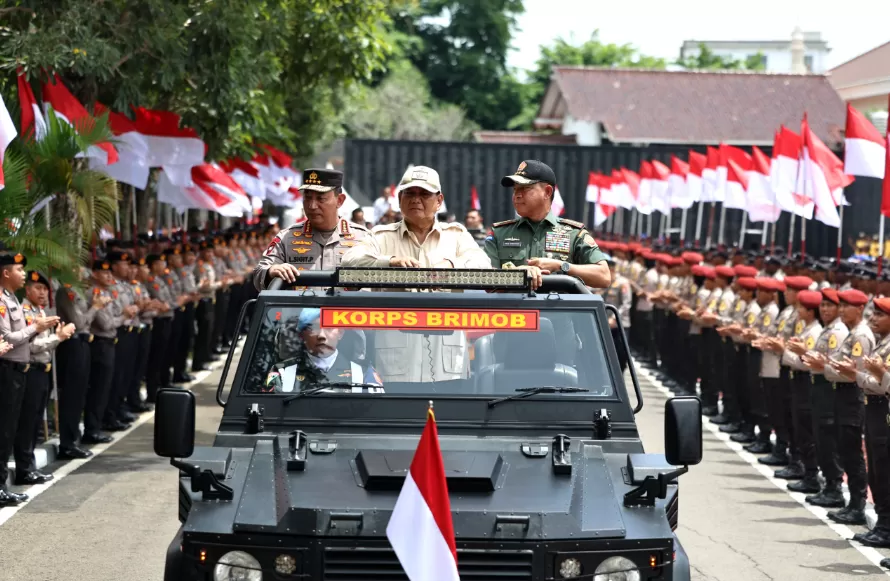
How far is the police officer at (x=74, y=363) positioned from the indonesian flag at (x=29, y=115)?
150 cm

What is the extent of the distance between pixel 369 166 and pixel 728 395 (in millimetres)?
25231

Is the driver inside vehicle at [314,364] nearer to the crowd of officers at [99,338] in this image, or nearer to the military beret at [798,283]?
the crowd of officers at [99,338]

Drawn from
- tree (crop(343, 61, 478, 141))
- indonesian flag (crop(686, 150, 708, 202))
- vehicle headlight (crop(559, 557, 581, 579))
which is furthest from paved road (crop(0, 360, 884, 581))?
tree (crop(343, 61, 478, 141))

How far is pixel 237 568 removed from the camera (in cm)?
553

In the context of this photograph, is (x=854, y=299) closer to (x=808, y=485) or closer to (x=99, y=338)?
(x=808, y=485)

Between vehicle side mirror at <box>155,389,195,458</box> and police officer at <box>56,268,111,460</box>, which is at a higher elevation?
vehicle side mirror at <box>155,389,195,458</box>

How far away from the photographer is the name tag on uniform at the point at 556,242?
8914mm

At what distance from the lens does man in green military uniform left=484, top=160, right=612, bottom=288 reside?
28.9 feet

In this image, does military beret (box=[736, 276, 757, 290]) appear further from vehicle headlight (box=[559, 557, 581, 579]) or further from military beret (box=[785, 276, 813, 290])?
vehicle headlight (box=[559, 557, 581, 579])

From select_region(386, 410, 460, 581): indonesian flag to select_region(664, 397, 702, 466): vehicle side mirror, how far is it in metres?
1.15

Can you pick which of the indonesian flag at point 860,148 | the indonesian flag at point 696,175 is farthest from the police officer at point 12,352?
the indonesian flag at point 696,175

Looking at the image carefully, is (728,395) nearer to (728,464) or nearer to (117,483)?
(728,464)

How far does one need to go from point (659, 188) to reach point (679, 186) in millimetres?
1946

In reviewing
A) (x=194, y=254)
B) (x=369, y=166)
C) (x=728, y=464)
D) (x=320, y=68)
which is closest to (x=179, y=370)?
(x=194, y=254)
